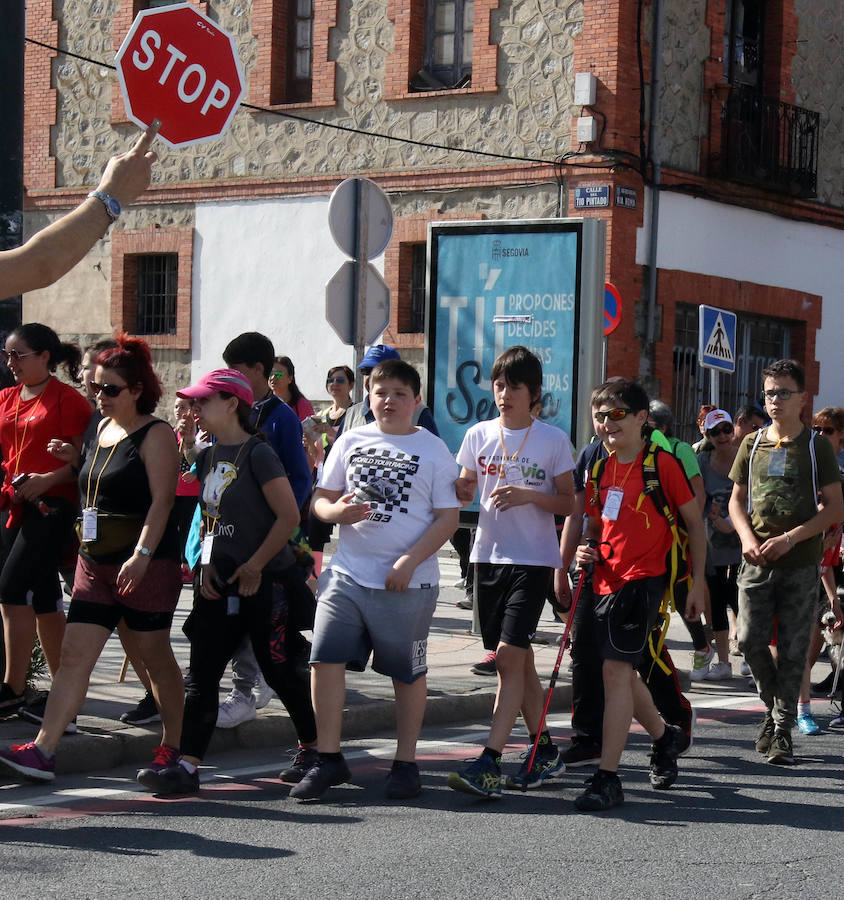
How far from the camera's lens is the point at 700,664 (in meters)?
11.0

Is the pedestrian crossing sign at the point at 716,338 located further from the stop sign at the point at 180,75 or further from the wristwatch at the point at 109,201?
the wristwatch at the point at 109,201

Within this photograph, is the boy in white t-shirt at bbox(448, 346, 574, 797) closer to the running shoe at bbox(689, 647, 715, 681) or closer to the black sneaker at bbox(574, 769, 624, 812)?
the black sneaker at bbox(574, 769, 624, 812)

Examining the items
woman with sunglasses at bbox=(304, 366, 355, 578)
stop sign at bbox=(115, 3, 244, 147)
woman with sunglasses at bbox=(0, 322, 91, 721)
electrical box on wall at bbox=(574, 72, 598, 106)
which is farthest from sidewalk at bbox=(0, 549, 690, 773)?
electrical box on wall at bbox=(574, 72, 598, 106)

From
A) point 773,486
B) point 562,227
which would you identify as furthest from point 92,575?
point 562,227

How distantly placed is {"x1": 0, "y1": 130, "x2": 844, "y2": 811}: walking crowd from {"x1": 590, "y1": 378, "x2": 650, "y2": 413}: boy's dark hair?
0.01m

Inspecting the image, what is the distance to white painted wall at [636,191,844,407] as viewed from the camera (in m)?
21.2

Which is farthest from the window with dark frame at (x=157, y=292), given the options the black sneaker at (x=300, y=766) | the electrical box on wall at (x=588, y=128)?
the black sneaker at (x=300, y=766)

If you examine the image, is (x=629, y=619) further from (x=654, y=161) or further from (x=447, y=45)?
(x=447, y=45)

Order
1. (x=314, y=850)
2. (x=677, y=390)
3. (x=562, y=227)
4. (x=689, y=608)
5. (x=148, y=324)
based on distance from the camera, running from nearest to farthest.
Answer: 1. (x=314, y=850)
2. (x=689, y=608)
3. (x=562, y=227)
4. (x=677, y=390)
5. (x=148, y=324)

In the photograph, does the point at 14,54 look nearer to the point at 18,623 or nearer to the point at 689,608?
the point at 18,623

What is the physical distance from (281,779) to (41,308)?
62.2 feet

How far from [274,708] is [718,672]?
3.54 m

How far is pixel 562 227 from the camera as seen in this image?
12.1 metres

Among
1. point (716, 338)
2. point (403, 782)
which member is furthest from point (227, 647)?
point (716, 338)
